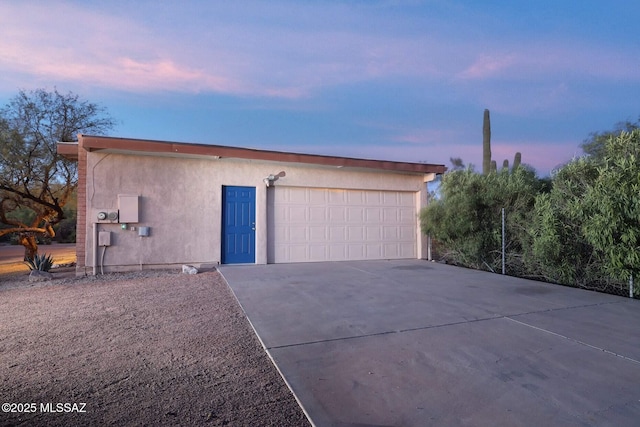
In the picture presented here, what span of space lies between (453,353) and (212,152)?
24.7 ft

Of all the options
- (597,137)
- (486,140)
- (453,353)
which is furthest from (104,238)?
(597,137)

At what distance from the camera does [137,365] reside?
3.10 meters

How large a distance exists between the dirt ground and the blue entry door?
389cm

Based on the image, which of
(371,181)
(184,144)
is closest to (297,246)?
(371,181)

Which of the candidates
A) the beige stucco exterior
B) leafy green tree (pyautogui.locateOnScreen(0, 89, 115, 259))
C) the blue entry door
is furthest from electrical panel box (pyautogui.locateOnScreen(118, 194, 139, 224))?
leafy green tree (pyautogui.locateOnScreen(0, 89, 115, 259))

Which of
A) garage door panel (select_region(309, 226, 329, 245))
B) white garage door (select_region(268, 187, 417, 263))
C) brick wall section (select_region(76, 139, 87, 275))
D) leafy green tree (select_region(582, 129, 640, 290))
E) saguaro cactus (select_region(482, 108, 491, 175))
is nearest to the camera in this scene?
leafy green tree (select_region(582, 129, 640, 290))

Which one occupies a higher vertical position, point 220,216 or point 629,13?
point 629,13

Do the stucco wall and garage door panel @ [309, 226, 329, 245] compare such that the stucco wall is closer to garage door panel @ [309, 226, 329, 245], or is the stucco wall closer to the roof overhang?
the roof overhang

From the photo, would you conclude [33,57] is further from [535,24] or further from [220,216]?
[535,24]

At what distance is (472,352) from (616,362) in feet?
4.01

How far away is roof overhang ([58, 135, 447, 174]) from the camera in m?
8.07

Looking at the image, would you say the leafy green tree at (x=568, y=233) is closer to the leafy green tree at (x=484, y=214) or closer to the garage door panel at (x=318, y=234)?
the leafy green tree at (x=484, y=214)

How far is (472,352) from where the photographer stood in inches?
132

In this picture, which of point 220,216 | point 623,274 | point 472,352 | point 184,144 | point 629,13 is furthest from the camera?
point 629,13
